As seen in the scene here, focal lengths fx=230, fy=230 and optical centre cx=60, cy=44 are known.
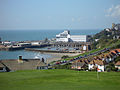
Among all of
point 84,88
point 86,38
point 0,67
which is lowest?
point 84,88

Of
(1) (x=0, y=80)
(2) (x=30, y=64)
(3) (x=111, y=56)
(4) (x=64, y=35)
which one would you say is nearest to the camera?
(1) (x=0, y=80)

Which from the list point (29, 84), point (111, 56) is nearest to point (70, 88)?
point (29, 84)

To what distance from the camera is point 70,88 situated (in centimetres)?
1250

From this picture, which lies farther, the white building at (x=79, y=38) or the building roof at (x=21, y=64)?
the white building at (x=79, y=38)

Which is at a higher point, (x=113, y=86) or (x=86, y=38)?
(x=86, y=38)

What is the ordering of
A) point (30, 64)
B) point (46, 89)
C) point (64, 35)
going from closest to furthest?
point (46, 89)
point (30, 64)
point (64, 35)

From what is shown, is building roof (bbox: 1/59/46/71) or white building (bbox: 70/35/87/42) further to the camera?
white building (bbox: 70/35/87/42)

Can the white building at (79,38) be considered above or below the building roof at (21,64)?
Result: above

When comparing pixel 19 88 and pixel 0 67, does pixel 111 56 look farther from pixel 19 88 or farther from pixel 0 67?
pixel 19 88

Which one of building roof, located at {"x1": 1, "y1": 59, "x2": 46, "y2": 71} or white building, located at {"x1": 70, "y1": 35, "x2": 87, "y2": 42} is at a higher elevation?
white building, located at {"x1": 70, "y1": 35, "x2": 87, "y2": 42}

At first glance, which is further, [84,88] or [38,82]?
[38,82]

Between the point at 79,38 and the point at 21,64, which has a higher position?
the point at 79,38

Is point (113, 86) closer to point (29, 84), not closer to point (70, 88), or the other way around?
point (70, 88)

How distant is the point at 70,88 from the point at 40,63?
9.95 metres
